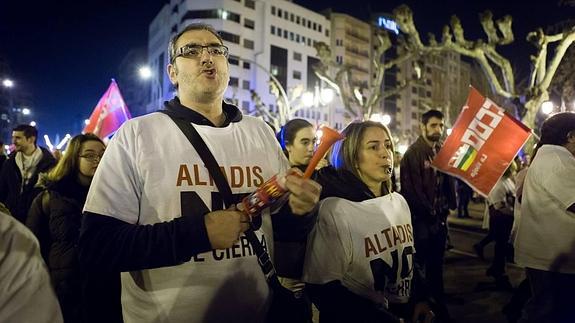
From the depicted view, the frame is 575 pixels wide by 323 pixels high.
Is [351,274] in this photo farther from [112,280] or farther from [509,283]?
[509,283]

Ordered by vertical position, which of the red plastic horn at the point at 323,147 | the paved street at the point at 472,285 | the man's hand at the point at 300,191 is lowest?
the paved street at the point at 472,285

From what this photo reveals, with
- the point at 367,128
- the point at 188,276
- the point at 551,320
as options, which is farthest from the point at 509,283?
the point at 188,276

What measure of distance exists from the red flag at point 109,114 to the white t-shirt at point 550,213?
251 inches

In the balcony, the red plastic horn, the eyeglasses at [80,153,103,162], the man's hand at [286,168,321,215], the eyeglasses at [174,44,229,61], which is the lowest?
the man's hand at [286,168,321,215]

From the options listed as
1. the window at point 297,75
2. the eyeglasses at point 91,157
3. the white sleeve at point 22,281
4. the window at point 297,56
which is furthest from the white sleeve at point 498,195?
the window at point 297,56

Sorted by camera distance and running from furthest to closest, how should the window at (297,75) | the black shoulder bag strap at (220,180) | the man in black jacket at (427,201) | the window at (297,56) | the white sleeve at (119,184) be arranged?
the window at (297,56), the window at (297,75), the man in black jacket at (427,201), the black shoulder bag strap at (220,180), the white sleeve at (119,184)

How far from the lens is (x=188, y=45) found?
2100 millimetres

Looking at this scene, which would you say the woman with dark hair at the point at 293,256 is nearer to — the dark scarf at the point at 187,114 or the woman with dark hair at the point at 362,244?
the woman with dark hair at the point at 362,244

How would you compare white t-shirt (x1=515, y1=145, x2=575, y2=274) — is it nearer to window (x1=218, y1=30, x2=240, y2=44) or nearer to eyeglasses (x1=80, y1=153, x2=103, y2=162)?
eyeglasses (x1=80, y1=153, x2=103, y2=162)

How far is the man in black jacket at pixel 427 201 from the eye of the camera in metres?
5.72

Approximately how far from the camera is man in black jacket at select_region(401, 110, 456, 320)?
5723mm

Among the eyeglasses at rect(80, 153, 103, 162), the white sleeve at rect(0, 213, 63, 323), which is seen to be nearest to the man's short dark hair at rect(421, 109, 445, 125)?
the eyeglasses at rect(80, 153, 103, 162)

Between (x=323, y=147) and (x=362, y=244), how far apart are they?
1211 millimetres

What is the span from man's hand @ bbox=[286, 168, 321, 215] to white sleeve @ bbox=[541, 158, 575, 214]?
267 cm
